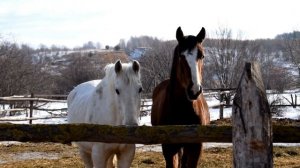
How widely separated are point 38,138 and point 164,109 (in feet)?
7.12

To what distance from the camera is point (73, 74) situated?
1574 inches

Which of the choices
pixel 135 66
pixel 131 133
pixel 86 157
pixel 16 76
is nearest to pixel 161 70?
pixel 16 76

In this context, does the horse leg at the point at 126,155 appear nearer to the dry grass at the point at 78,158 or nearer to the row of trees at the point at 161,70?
the dry grass at the point at 78,158

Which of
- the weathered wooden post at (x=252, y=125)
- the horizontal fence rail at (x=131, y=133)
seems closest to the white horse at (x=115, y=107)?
the horizontal fence rail at (x=131, y=133)

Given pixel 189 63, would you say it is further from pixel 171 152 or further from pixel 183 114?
pixel 171 152

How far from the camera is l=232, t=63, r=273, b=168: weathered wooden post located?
2295mm

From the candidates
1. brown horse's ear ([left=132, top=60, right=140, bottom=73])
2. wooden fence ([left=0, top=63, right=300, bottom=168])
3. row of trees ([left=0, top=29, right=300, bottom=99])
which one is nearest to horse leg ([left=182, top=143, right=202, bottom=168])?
brown horse's ear ([left=132, top=60, right=140, bottom=73])

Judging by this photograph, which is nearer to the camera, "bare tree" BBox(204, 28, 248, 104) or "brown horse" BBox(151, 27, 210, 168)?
"brown horse" BBox(151, 27, 210, 168)

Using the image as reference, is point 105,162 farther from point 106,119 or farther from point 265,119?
point 265,119

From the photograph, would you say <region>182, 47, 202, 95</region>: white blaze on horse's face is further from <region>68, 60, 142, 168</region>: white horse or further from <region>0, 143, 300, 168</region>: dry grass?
<region>0, 143, 300, 168</region>: dry grass

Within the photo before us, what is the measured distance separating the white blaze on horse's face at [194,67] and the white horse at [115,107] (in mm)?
511

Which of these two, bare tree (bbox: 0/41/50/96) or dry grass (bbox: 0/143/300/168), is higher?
bare tree (bbox: 0/41/50/96)

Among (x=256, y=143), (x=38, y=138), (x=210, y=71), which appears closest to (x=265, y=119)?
(x=256, y=143)

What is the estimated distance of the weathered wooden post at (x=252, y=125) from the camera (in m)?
2.29
